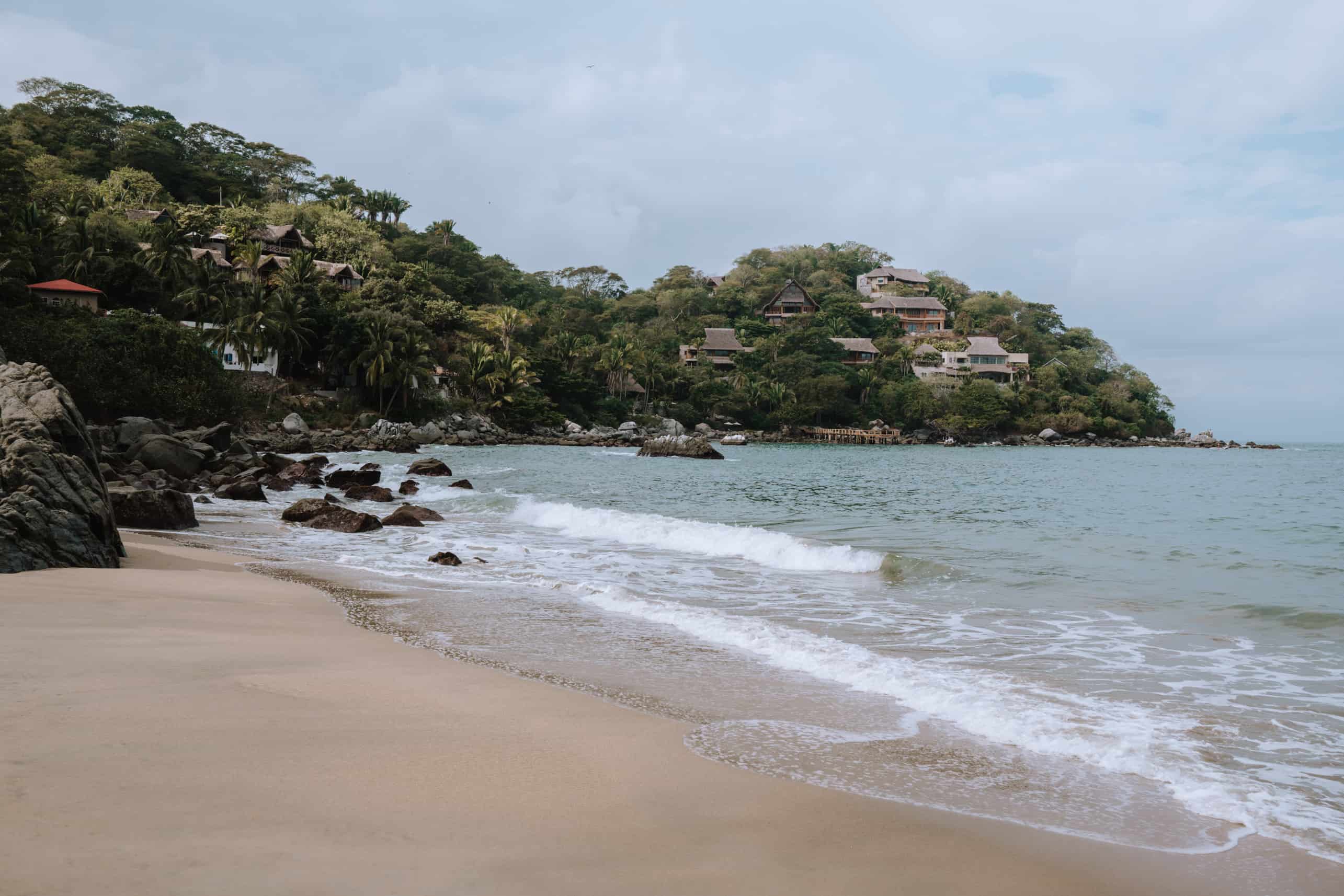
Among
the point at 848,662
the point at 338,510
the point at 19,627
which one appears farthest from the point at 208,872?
the point at 338,510

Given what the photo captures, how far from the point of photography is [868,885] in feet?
10.1

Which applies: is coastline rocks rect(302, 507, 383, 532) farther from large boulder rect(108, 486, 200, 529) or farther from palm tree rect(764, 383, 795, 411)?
palm tree rect(764, 383, 795, 411)

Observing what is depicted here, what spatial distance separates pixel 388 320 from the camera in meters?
59.8

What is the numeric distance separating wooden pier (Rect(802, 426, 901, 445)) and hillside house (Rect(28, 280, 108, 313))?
61175mm

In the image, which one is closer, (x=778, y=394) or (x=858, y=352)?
(x=778, y=394)

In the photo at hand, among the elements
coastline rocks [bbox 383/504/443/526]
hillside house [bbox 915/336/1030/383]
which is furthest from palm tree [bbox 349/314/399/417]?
hillside house [bbox 915/336/1030/383]

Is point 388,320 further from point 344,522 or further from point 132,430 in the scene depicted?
point 344,522

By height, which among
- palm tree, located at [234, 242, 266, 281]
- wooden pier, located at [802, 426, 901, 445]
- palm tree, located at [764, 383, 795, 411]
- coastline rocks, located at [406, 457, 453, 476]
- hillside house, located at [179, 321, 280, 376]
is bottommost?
coastline rocks, located at [406, 457, 453, 476]

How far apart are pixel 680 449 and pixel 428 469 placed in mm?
24215

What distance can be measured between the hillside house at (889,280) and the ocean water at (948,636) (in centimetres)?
10686

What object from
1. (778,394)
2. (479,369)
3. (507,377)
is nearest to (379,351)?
(479,369)

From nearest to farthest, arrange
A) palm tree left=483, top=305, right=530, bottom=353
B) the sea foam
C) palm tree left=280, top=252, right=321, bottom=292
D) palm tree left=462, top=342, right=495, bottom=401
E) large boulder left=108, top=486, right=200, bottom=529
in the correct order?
the sea foam → large boulder left=108, top=486, right=200, bottom=529 → palm tree left=280, top=252, right=321, bottom=292 → palm tree left=462, top=342, right=495, bottom=401 → palm tree left=483, top=305, right=530, bottom=353

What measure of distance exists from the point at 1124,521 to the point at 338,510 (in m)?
Answer: 17.1

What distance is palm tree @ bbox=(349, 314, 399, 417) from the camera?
190ft
